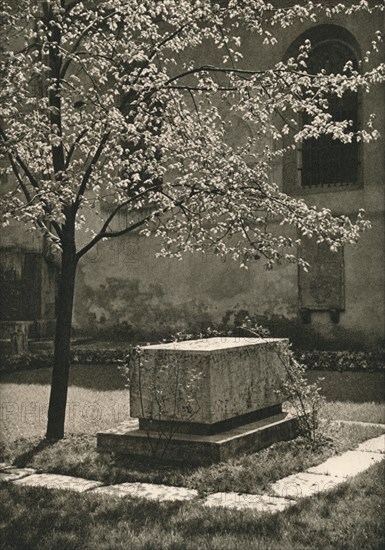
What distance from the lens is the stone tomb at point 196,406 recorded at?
6453 mm

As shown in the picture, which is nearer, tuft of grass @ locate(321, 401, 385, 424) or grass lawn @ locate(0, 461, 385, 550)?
grass lawn @ locate(0, 461, 385, 550)

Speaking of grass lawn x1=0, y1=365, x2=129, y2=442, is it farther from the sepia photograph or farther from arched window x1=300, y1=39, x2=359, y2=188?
arched window x1=300, y1=39, x2=359, y2=188

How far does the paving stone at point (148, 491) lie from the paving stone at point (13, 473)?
0.96m

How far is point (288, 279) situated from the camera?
15.1 meters

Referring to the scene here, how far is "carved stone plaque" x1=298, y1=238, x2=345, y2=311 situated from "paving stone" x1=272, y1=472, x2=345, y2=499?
29.7ft

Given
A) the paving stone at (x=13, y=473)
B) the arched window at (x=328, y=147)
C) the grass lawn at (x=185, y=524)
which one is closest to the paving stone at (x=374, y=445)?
the grass lawn at (x=185, y=524)

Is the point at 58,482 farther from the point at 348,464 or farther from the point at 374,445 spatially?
the point at 374,445

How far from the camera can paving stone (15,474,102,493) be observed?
5625mm

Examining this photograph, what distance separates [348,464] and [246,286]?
9.56 metres

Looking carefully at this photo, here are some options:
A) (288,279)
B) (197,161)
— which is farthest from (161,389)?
(288,279)

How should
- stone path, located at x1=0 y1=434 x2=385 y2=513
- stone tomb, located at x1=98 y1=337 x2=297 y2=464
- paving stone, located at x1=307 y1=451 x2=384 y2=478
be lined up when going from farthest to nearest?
stone tomb, located at x1=98 y1=337 x2=297 y2=464, paving stone, located at x1=307 y1=451 x2=384 y2=478, stone path, located at x1=0 y1=434 x2=385 y2=513

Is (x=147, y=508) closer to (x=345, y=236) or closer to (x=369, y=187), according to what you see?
(x=345, y=236)

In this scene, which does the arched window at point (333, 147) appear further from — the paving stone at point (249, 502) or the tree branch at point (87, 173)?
the paving stone at point (249, 502)

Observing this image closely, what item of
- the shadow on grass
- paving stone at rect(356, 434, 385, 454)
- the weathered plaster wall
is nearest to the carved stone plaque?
the weathered plaster wall
